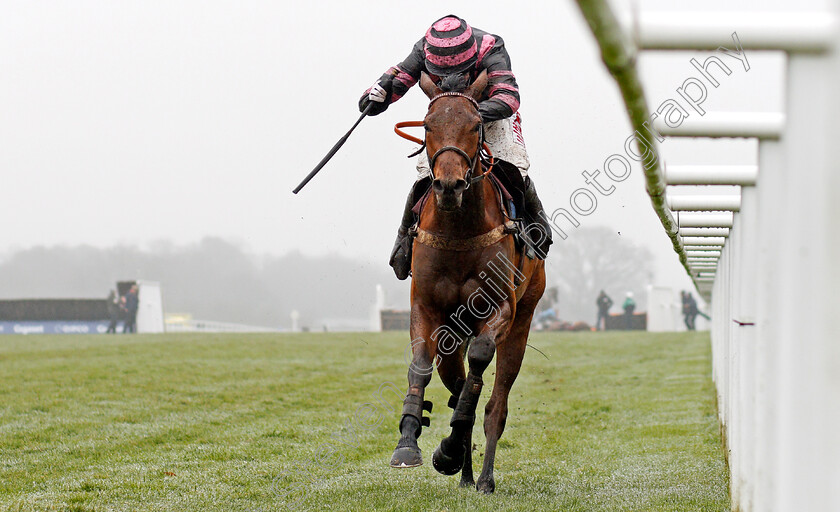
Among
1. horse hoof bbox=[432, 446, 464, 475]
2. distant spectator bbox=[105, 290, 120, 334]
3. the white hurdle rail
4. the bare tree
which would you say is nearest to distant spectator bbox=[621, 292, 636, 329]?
distant spectator bbox=[105, 290, 120, 334]

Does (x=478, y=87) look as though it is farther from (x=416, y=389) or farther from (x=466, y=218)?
(x=416, y=389)

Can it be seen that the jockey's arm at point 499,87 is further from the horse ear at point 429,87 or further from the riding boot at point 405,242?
the riding boot at point 405,242

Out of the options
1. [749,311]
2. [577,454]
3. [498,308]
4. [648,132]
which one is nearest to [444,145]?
[498,308]

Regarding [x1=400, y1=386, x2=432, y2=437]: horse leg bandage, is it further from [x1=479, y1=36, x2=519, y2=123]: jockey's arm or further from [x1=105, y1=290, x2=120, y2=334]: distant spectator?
[x1=105, y1=290, x2=120, y2=334]: distant spectator

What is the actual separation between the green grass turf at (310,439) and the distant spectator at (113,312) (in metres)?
16.6

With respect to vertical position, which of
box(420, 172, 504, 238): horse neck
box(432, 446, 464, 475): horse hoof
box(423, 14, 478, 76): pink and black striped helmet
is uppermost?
box(423, 14, 478, 76): pink and black striped helmet

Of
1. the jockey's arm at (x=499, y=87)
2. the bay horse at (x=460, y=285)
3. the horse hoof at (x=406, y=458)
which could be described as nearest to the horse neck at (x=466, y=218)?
the bay horse at (x=460, y=285)

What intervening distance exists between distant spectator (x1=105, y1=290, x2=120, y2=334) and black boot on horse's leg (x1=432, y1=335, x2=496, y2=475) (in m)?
30.8

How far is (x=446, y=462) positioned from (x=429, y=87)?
2.12 m

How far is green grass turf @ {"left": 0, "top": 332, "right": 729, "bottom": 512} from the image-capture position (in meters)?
5.55

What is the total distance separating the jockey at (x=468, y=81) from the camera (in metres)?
5.17

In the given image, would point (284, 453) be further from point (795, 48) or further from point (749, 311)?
point (795, 48)

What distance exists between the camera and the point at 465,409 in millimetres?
5227

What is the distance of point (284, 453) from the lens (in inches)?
300
